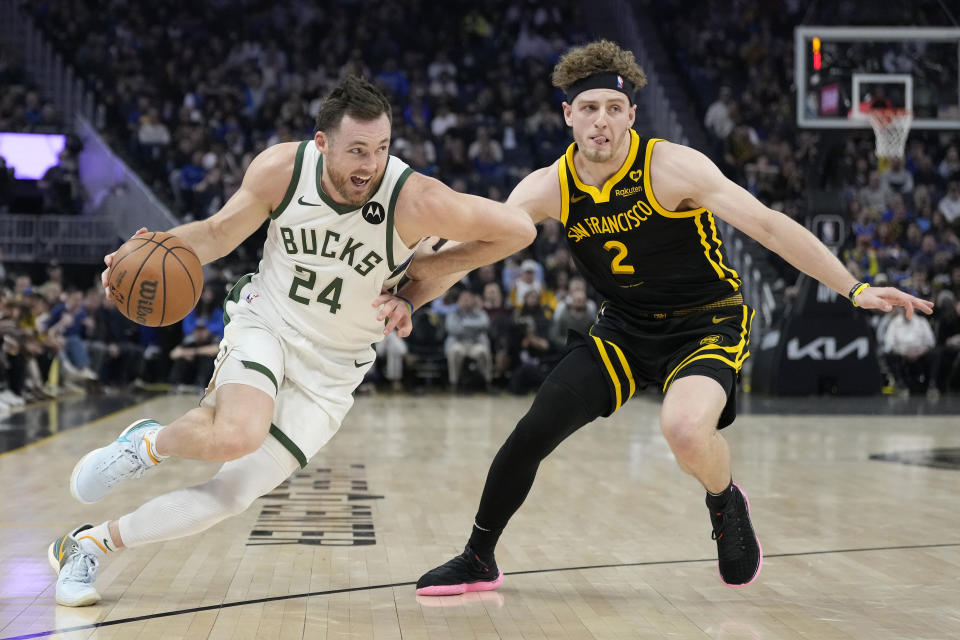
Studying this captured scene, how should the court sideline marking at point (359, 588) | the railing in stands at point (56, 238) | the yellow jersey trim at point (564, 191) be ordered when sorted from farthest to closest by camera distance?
the railing in stands at point (56, 238), the yellow jersey trim at point (564, 191), the court sideline marking at point (359, 588)

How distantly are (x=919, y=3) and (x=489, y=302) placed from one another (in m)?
9.75

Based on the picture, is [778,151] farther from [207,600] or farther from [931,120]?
[207,600]

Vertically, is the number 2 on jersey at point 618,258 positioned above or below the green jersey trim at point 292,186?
below

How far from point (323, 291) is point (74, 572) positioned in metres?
1.34

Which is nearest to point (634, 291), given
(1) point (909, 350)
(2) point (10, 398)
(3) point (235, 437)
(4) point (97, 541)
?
(3) point (235, 437)

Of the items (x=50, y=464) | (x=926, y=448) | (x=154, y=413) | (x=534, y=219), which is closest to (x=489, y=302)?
(x=154, y=413)

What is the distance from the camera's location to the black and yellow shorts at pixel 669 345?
4645 millimetres

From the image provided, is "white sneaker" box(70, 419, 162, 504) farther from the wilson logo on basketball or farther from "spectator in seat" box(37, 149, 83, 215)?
"spectator in seat" box(37, 149, 83, 215)

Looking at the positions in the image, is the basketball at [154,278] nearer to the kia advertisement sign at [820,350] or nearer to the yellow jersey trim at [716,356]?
the yellow jersey trim at [716,356]

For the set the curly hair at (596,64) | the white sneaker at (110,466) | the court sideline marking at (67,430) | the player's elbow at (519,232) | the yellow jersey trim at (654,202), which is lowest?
the court sideline marking at (67,430)

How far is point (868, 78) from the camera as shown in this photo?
46.9 ft

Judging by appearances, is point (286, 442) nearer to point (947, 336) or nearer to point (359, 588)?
point (359, 588)

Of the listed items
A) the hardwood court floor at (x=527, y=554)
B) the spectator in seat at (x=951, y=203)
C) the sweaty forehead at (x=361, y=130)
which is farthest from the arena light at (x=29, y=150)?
the sweaty forehead at (x=361, y=130)

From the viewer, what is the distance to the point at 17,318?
1323 cm
